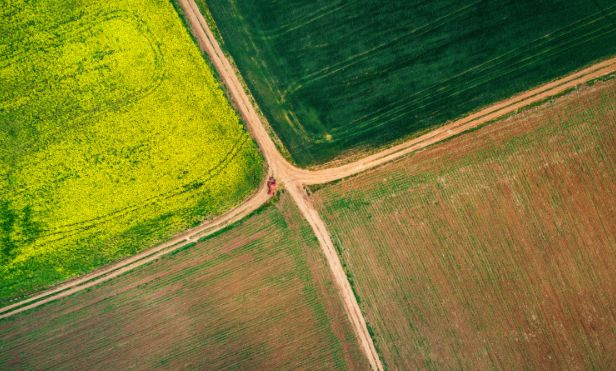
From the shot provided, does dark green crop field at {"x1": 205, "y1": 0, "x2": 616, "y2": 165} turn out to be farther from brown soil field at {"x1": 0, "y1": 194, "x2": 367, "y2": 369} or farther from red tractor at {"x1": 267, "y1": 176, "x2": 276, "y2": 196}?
brown soil field at {"x1": 0, "y1": 194, "x2": 367, "y2": 369}

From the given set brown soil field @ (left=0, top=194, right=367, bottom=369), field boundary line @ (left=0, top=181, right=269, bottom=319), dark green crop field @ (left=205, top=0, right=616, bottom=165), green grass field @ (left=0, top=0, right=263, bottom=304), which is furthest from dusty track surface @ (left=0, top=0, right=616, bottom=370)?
green grass field @ (left=0, top=0, right=263, bottom=304)

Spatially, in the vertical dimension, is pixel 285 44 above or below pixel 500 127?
above

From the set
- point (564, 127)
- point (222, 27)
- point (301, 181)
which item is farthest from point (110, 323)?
point (564, 127)

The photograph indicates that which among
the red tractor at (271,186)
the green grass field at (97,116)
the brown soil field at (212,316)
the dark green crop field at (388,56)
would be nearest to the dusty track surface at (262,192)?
the red tractor at (271,186)

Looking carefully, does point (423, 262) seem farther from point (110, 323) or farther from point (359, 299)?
point (110, 323)

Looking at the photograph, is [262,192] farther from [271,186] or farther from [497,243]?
[497,243]

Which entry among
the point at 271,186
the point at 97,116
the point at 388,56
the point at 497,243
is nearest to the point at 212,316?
the point at 271,186

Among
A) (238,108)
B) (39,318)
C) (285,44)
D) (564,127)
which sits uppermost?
(285,44)
